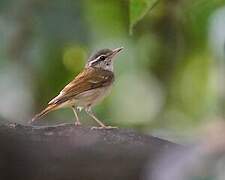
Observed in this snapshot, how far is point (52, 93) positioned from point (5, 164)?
6.14ft

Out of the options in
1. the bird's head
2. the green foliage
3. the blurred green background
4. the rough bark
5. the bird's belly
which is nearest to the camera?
the rough bark

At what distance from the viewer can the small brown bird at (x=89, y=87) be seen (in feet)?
9.04

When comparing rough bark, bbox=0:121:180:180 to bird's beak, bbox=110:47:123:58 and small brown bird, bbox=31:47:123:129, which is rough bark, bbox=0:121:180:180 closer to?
small brown bird, bbox=31:47:123:129

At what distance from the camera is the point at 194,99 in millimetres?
3021

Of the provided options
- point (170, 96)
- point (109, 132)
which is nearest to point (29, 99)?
point (170, 96)

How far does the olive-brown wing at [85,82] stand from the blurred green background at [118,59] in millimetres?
41

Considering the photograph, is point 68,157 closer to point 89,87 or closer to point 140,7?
point 140,7

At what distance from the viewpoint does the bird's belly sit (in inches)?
113

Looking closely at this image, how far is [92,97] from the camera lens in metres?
2.94

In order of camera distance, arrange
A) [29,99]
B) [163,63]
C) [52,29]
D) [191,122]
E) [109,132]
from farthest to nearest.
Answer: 1. [163,63]
2. [191,122]
3. [29,99]
4. [52,29]
5. [109,132]

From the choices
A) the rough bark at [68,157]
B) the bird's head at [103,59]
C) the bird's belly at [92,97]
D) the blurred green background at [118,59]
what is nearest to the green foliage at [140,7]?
the rough bark at [68,157]

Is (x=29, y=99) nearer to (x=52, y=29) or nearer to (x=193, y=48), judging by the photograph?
(x=52, y=29)

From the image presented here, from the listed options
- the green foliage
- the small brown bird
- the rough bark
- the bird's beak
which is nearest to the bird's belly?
the small brown bird

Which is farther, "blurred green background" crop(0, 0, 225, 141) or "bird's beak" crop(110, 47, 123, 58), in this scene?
"bird's beak" crop(110, 47, 123, 58)
